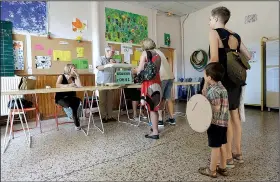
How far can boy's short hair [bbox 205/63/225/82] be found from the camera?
1.24 m

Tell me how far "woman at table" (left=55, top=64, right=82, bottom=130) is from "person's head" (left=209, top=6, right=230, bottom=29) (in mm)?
1836

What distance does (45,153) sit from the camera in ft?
5.43

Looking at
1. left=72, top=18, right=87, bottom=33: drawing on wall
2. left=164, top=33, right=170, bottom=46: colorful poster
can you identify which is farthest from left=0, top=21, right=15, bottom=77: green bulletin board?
left=164, top=33, right=170, bottom=46: colorful poster

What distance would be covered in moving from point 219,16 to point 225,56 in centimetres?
29

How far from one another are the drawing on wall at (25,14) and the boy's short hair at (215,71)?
956mm

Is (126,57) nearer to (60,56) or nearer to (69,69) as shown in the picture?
(69,69)

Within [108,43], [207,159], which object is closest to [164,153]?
[207,159]

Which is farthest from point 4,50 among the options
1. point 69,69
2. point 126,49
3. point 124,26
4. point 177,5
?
point 177,5

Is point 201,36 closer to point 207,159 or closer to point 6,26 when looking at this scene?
point 207,159

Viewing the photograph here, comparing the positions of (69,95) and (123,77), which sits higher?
(123,77)

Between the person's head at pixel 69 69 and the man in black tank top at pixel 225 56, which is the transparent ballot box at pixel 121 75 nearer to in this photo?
the person's head at pixel 69 69

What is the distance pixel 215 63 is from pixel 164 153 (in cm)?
91

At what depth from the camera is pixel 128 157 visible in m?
1.66

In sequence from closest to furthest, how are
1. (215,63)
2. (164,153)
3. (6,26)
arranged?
(6,26), (215,63), (164,153)
